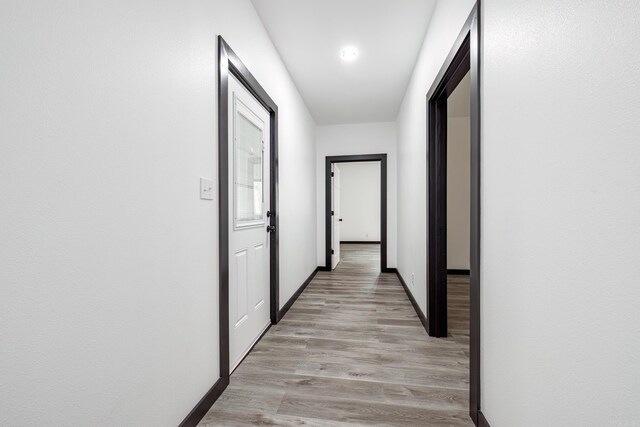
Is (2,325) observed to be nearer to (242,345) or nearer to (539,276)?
(539,276)

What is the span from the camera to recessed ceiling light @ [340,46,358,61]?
2.65 m

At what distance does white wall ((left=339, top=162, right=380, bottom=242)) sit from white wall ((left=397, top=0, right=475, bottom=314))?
5345 mm

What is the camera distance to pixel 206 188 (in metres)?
1.46

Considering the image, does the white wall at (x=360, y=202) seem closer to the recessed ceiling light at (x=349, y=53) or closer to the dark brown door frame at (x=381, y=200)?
the dark brown door frame at (x=381, y=200)

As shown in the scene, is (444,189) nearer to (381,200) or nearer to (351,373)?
(351,373)

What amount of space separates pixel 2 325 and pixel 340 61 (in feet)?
9.73

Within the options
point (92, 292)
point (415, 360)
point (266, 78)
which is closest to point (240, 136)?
point (266, 78)

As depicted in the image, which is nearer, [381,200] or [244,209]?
[244,209]

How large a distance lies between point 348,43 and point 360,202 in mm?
6835

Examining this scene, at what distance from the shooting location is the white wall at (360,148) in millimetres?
4715

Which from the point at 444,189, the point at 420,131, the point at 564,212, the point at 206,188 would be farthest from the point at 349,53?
the point at 564,212

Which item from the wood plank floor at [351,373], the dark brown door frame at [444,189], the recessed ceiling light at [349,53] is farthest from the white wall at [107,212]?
the recessed ceiling light at [349,53]

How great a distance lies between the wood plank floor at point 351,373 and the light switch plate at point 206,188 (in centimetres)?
109

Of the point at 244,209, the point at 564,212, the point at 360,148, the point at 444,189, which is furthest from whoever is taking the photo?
the point at 360,148
